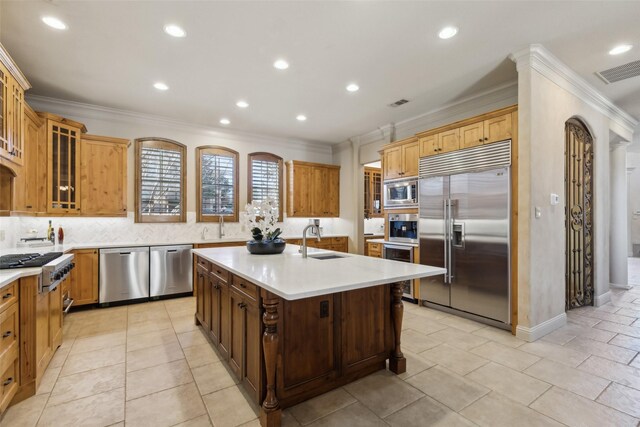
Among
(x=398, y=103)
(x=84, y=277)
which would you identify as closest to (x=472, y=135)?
(x=398, y=103)

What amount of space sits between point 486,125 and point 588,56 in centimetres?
114

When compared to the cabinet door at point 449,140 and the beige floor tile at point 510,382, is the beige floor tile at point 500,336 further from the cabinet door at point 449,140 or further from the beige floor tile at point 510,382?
the cabinet door at point 449,140

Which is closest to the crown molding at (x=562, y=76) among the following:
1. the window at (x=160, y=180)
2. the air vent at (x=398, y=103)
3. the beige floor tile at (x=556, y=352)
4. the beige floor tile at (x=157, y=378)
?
the air vent at (x=398, y=103)

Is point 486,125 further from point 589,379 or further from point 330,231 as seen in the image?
point 330,231

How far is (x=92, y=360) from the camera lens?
2768 millimetres

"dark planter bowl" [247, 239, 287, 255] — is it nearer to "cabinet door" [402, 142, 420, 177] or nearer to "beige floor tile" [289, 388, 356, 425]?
"beige floor tile" [289, 388, 356, 425]

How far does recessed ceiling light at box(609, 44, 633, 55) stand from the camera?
118 inches

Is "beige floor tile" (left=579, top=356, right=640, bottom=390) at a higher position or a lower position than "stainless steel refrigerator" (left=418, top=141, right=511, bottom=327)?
lower

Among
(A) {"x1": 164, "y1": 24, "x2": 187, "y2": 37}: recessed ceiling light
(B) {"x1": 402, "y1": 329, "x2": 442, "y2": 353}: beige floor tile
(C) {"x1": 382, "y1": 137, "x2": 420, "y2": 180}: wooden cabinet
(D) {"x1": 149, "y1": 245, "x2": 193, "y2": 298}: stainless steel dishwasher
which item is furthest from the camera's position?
(D) {"x1": 149, "y1": 245, "x2": 193, "y2": 298}: stainless steel dishwasher

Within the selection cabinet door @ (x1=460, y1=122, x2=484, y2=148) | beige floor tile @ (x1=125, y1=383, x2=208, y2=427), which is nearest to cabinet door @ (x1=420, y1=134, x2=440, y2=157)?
cabinet door @ (x1=460, y1=122, x2=484, y2=148)

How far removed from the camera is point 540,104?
3219 millimetres

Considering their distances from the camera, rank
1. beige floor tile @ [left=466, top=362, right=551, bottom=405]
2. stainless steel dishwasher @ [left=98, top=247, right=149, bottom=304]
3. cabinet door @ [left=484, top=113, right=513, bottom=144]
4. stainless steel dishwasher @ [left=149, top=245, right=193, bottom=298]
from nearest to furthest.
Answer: beige floor tile @ [left=466, top=362, right=551, bottom=405] < cabinet door @ [left=484, top=113, right=513, bottom=144] < stainless steel dishwasher @ [left=98, top=247, right=149, bottom=304] < stainless steel dishwasher @ [left=149, top=245, right=193, bottom=298]

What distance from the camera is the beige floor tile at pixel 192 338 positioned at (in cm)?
314

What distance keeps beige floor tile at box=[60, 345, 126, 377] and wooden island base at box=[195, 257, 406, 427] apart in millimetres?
1019
